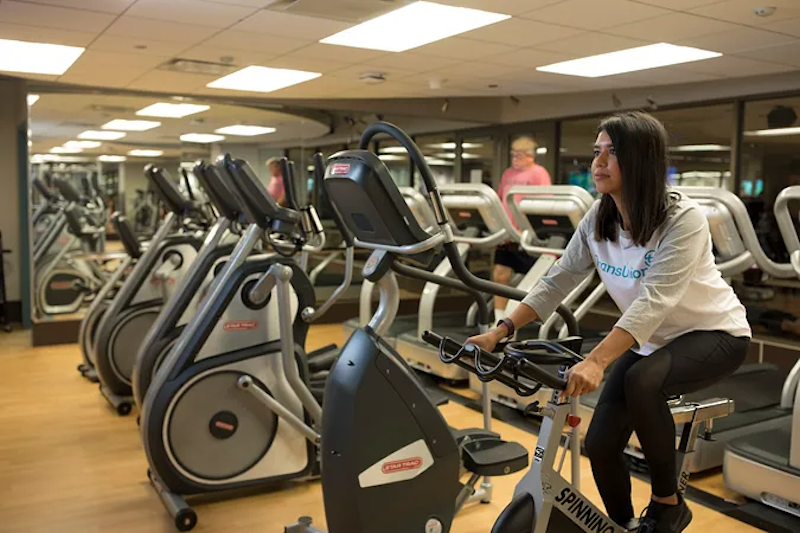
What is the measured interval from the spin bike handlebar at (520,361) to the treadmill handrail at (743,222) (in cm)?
201

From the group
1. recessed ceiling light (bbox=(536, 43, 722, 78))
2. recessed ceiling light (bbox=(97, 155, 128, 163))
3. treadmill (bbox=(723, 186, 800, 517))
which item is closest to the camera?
treadmill (bbox=(723, 186, 800, 517))

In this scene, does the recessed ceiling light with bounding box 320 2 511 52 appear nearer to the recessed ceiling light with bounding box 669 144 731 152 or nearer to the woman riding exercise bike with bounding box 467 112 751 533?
the woman riding exercise bike with bounding box 467 112 751 533

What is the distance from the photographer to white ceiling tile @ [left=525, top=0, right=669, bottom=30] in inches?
147

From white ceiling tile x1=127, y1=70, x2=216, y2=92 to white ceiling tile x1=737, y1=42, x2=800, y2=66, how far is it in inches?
157

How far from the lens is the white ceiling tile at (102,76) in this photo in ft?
19.0

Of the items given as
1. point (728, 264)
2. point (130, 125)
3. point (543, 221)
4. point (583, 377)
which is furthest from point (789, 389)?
point (130, 125)

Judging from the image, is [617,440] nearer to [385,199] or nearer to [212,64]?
[385,199]

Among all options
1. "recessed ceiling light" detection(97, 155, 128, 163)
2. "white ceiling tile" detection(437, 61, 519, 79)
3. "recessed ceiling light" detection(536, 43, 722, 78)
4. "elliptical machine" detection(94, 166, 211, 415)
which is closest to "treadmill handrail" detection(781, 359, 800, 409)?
"recessed ceiling light" detection(536, 43, 722, 78)

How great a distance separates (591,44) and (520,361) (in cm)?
343

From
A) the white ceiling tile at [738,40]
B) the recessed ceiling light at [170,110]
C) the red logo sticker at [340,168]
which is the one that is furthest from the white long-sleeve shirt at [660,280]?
the recessed ceiling light at [170,110]

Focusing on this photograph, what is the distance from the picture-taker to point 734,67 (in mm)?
5469

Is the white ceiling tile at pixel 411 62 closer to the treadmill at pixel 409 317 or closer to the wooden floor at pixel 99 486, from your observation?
the treadmill at pixel 409 317

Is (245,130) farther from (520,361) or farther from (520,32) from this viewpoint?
(520,361)

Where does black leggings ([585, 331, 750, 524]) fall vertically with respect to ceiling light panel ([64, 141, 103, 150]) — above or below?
below
